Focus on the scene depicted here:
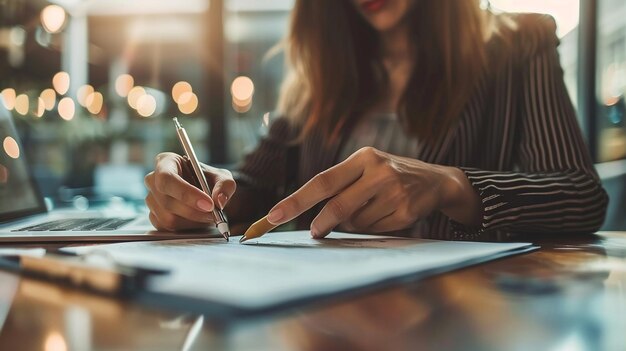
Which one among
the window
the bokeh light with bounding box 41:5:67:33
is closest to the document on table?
the window

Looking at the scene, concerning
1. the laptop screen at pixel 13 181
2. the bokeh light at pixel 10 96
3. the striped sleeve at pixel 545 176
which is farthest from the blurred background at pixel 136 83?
the striped sleeve at pixel 545 176

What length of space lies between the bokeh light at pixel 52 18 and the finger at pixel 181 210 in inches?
83.2

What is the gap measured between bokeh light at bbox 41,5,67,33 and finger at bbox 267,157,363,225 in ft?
7.53

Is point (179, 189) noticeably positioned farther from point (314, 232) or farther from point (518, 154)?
point (518, 154)

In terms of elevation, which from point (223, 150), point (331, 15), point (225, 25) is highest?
point (225, 25)

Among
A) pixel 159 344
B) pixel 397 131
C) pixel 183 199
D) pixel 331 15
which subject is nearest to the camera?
pixel 159 344

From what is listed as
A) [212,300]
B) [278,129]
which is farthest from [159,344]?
[278,129]

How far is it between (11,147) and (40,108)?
1.65 meters

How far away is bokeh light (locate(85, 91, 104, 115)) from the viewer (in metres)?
2.66

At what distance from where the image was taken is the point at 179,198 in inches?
24.3

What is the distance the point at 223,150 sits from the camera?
103 inches

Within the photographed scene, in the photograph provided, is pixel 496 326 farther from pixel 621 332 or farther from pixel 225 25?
pixel 225 25

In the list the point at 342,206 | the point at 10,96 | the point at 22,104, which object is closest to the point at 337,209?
the point at 342,206

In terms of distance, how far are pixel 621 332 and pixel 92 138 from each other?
2.62 meters
